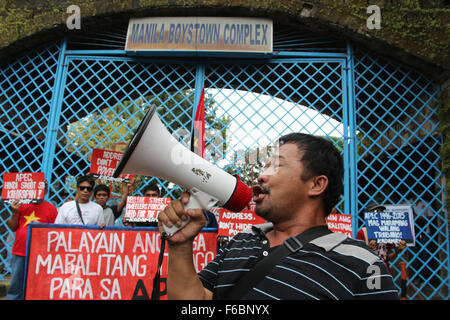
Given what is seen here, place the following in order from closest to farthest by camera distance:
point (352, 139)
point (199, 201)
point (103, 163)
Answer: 1. point (199, 201)
2. point (103, 163)
3. point (352, 139)

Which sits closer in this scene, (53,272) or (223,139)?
(53,272)

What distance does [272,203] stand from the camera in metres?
1.43

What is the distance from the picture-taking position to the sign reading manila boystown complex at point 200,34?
5152mm

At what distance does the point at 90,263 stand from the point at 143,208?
3.77 ft

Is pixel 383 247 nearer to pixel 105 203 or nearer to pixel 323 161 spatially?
pixel 323 161

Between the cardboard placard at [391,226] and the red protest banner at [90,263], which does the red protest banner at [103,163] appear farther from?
the cardboard placard at [391,226]

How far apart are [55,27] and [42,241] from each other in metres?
4.19

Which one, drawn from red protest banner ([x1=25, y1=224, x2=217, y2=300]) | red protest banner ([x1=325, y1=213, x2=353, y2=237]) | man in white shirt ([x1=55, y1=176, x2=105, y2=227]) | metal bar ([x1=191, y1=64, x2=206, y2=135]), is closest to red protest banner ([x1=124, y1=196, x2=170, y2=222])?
man in white shirt ([x1=55, y1=176, x2=105, y2=227])

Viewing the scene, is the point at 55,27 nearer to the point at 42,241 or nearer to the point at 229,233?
the point at 42,241

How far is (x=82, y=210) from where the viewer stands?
3824 mm

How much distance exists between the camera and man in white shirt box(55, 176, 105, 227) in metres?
3.72

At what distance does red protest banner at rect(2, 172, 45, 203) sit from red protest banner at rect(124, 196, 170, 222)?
1125 mm

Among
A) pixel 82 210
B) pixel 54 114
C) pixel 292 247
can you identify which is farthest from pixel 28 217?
pixel 292 247

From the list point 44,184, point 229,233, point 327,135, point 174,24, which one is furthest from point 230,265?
point 174,24
